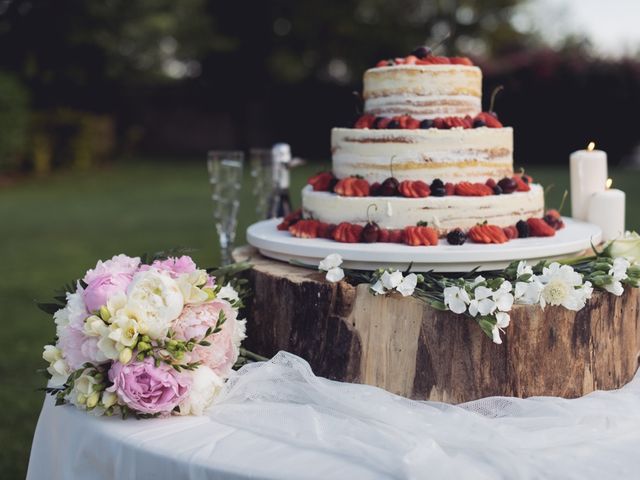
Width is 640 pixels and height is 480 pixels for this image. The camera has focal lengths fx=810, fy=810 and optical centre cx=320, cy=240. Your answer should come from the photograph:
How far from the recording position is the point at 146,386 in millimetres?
2156

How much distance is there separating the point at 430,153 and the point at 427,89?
281mm

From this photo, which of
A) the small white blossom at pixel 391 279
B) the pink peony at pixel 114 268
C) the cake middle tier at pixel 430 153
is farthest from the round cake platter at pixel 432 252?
the pink peony at pixel 114 268

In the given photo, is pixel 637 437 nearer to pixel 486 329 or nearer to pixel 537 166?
pixel 486 329

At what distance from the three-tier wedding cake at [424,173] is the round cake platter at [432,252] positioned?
2.5 inches

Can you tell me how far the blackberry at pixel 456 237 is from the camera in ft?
9.00

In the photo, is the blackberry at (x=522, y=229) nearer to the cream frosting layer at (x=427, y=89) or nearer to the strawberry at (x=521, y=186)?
the strawberry at (x=521, y=186)

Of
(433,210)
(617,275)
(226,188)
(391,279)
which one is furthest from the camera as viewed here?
(226,188)

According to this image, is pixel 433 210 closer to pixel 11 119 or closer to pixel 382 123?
pixel 382 123

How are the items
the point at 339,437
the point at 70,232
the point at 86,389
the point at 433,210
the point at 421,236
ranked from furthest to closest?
the point at 70,232 → the point at 433,210 → the point at 421,236 → the point at 86,389 → the point at 339,437

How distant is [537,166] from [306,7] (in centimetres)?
1023

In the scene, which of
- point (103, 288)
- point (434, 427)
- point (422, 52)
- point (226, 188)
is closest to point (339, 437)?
point (434, 427)

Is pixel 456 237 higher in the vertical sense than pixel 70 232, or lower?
higher

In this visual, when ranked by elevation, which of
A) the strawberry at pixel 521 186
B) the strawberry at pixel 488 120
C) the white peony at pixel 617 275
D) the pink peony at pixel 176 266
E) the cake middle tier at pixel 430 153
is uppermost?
the strawberry at pixel 488 120

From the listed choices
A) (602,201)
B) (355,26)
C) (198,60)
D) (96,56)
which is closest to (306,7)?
(355,26)
